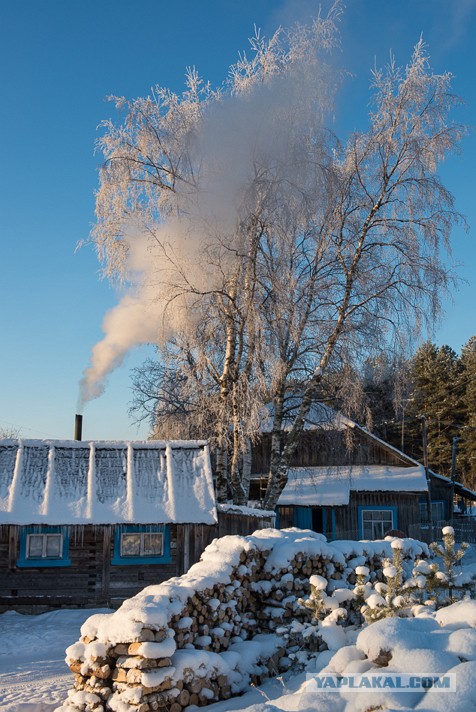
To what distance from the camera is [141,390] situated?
71.2 feet

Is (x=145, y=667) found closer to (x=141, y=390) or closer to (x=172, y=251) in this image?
(x=172, y=251)

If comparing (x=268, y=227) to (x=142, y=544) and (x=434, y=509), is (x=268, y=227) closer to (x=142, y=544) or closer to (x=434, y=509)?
(x=142, y=544)

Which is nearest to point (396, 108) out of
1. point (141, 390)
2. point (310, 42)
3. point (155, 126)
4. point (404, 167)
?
point (404, 167)

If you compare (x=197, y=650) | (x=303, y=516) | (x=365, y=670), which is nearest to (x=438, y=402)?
(x=303, y=516)

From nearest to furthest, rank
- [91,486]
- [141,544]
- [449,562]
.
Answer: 1. [449,562]
2. [91,486]
3. [141,544]

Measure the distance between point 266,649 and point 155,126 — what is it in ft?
43.3

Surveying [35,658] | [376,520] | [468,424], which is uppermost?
[468,424]

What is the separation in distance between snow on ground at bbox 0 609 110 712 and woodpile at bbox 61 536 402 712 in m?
0.85

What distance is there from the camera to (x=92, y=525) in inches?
615

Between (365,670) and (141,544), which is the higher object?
(141,544)

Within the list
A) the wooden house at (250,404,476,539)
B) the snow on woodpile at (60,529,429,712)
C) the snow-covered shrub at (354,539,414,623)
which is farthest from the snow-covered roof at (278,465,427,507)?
the snow-covered shrub at (354,539,414,623)

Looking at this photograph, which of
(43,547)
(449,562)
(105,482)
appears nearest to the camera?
(449,562)

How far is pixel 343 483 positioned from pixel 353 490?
0.50 metres

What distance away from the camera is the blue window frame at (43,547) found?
50.6 feet
